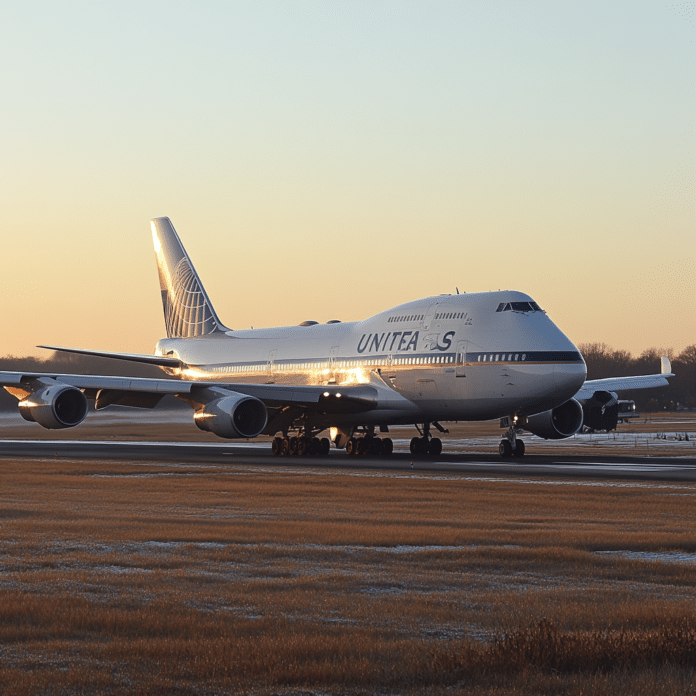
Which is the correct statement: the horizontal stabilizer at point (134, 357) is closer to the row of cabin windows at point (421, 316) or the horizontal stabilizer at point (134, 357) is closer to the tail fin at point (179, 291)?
the tail fin at point (179, 291)

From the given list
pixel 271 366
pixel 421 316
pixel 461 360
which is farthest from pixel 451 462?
pixel 271 366

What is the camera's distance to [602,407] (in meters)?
48.0

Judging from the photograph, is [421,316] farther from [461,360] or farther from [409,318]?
[461,360]

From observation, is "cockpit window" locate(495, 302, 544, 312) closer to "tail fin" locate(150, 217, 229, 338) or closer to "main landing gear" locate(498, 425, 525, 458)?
"main landing gear" locate(498, 425, 525, 458)

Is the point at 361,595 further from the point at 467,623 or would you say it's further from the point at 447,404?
the point at 447,404

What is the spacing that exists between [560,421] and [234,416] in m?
13.2

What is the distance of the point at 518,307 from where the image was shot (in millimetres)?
38406

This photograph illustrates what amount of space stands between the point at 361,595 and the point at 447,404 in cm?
2945

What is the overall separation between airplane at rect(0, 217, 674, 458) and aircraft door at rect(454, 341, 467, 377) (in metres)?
0.04

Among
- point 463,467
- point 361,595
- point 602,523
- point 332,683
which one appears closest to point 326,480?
point 463,467

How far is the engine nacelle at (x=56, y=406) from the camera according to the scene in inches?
1553

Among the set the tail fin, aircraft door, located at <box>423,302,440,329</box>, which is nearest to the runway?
aircraft door, located at <box>423,302,440,329</box>

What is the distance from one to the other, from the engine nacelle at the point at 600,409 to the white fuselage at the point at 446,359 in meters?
7.70

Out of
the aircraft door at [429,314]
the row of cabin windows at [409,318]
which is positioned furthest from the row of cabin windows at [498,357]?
the row of cabin windows at [409,318]
